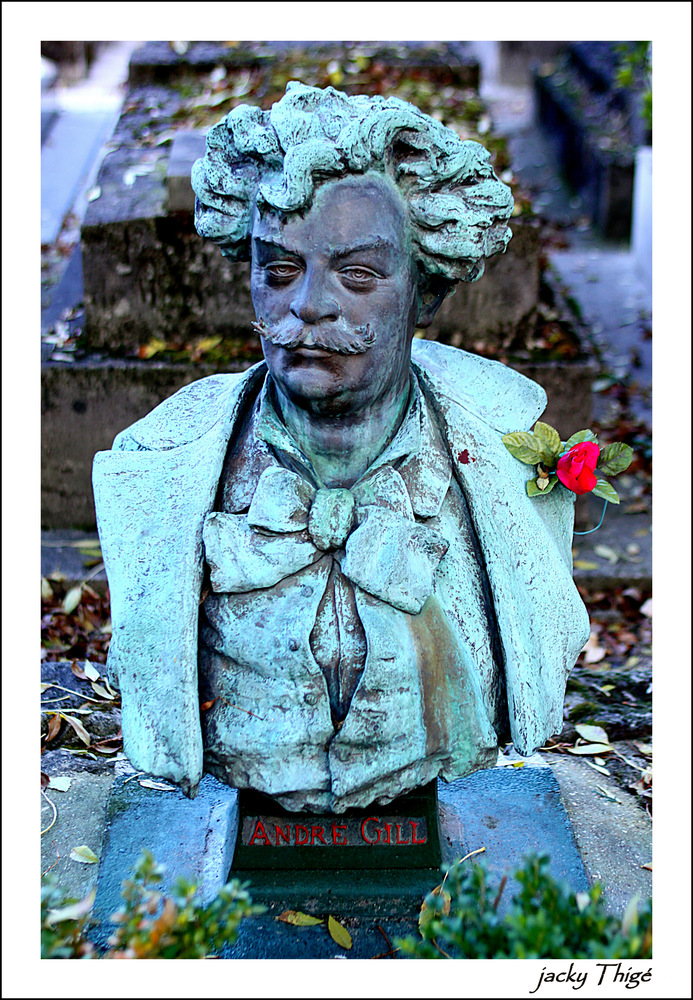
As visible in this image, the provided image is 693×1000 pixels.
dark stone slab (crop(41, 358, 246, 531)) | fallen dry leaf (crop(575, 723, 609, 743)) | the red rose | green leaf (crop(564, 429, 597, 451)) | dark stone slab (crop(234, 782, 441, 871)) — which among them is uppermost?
green leaf (crop(564, 429, 597, 451))

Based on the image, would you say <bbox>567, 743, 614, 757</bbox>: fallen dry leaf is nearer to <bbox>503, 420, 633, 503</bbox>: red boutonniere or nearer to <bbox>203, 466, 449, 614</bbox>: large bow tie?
<bbox>503, 420, 633, 503</bbox>: red boutonniere

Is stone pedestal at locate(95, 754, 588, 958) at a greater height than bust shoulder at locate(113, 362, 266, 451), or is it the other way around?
bust shoulder at locate(113, 362, 266, 451)

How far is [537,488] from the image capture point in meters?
2.90

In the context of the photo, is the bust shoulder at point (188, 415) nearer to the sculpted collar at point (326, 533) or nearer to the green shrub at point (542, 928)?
the sculpted collar at point (326, 533)

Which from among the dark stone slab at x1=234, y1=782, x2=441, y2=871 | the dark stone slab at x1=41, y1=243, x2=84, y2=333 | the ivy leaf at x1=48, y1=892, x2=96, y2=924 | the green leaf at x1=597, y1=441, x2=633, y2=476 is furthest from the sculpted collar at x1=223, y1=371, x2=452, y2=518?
the dark stone slab at x1=41, y1=243, x2=84, y2=333

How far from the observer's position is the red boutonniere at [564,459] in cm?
286

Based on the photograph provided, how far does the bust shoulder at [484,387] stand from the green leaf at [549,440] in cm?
9

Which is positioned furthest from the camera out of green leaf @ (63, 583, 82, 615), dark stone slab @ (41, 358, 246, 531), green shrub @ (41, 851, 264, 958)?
dark stone slab @ (41, 358, 246, 531)

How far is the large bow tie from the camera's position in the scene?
2.69 meters

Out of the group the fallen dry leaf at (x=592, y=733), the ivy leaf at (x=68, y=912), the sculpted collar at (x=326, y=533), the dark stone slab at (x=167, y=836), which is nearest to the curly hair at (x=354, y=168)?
the sculpted collar at (x=326, y=533)

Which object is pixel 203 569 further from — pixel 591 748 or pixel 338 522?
pixel 591 748

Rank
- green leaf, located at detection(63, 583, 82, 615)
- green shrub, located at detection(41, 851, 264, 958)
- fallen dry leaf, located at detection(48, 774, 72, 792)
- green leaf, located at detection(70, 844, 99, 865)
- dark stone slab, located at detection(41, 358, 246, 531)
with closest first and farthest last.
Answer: green shrub, located at detection(41, 851, 264, 958), green leaf, located at detection(70, 844, 99, 865), fallen dry leaf, located at detection(48, 774, 72, 792), green leaf, located at detection(63, 583, 82, 615), dark stone slab, located at detection(41, 358, 246, 531)

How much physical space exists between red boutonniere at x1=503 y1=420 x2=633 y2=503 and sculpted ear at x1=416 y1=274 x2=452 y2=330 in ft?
1.22

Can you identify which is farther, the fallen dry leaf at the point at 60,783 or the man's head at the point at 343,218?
the fallen dry leaf at the point at 60,783
